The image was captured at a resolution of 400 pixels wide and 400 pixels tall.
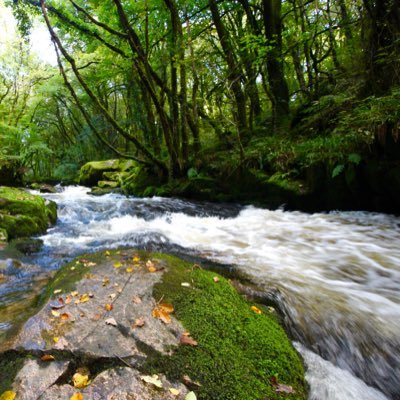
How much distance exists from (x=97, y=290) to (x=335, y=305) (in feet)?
8.10

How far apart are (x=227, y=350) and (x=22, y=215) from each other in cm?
564

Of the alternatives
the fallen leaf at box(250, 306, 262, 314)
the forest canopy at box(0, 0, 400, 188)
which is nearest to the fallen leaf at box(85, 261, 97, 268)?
the fallen leaf at box(250, 306, 262, 314)

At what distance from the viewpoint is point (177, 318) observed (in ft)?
6.98

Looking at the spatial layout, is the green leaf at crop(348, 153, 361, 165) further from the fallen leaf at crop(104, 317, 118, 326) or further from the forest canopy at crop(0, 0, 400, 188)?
the fallen leaf at crop(104, 317, 118, 326)

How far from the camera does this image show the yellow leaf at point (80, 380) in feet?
5.05

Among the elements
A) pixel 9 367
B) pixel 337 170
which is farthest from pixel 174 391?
pixel 337 170

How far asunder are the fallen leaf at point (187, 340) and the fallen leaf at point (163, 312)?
19cm

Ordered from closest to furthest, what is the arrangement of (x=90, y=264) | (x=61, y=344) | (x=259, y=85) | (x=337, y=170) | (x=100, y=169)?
(x=61, y=344) → (x=90, y=264) → (x=337, y=170) → (x=259, y=85) → (x=100, y=169)

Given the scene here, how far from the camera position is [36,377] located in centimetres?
156

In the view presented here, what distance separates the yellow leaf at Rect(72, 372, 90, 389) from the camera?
154cm

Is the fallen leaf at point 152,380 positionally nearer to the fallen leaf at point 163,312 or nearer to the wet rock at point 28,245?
the fallen leaf at point 163,312

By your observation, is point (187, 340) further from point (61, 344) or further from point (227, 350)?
point (61, 344)

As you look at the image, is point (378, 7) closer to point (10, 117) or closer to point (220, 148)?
point (220, 148)

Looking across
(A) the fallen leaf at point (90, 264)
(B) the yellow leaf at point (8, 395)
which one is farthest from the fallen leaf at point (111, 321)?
(A) the fallen leaf at point (90, 264)
